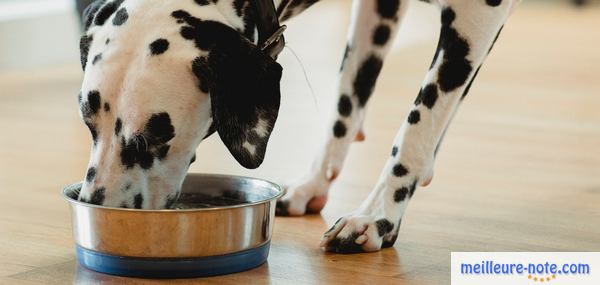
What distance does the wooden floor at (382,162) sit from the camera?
2.58m

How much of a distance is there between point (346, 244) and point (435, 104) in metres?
0.43

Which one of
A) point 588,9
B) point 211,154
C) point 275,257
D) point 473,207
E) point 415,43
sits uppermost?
point 275,257

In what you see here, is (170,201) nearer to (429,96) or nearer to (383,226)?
(383,226)

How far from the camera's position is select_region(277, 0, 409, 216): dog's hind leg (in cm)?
319

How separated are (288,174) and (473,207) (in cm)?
71

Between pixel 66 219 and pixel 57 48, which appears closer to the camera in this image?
pixel 66 219

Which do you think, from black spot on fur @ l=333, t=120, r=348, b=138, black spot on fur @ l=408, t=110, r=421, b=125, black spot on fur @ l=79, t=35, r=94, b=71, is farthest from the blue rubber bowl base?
black spot on fur @ l=333, t=120, r=348, b=138

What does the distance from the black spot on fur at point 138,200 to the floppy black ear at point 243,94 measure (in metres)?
0.22

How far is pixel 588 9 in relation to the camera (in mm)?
10977

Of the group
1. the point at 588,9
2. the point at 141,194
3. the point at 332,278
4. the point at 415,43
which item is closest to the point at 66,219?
the point at 141,194

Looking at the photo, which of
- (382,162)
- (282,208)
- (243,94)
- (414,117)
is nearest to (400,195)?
(414,117)

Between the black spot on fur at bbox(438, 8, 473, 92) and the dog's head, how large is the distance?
55cm

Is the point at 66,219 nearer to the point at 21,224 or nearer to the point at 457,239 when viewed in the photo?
the point at 21,224

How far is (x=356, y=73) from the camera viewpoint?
126 inches
